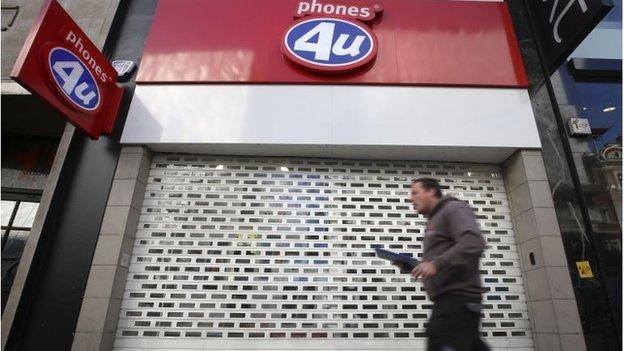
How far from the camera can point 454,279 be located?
2457 millimetres

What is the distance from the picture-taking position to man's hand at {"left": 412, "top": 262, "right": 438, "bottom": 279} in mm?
2404

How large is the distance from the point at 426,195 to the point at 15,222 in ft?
21.7

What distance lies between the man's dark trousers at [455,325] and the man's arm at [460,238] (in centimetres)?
23

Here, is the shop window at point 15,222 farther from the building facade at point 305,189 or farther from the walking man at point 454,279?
the walking man at point 454,279

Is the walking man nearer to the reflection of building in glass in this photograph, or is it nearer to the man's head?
the man's head

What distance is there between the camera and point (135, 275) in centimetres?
471

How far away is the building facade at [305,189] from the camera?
4.48 metres

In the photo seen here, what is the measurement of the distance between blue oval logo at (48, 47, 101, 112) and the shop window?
2.56 metres

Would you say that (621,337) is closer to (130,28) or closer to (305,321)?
(305,321)

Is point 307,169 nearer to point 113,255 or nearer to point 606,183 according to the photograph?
point 113,255

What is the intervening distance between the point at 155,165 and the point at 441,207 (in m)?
4.05

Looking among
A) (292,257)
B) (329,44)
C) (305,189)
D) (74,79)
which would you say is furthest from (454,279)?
(74,79)

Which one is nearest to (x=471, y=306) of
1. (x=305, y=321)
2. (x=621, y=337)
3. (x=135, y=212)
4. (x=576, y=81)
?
(x=305, y=321)

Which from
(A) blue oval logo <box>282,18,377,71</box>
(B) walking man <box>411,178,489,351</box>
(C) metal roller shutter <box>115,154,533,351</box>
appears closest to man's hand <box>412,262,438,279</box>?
(B) walking man <box>411,178,489,351</box>
